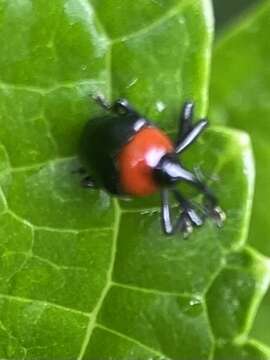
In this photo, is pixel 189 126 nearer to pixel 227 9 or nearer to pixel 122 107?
pixel 122 107

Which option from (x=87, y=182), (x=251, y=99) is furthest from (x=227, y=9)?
(x=87, y=182)

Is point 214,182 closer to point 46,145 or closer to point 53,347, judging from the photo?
point 46,145

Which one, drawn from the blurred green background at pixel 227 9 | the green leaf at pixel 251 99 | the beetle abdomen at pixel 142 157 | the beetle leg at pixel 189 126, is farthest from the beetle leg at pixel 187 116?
the blurred green background at pixel 227 9

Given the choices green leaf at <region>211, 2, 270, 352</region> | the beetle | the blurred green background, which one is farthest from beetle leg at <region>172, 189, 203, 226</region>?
the blurred green background

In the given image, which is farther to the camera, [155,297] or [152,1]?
[155,297]

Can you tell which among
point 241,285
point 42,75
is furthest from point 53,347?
point 42,75

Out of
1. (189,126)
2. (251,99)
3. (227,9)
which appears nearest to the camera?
(189,126)
